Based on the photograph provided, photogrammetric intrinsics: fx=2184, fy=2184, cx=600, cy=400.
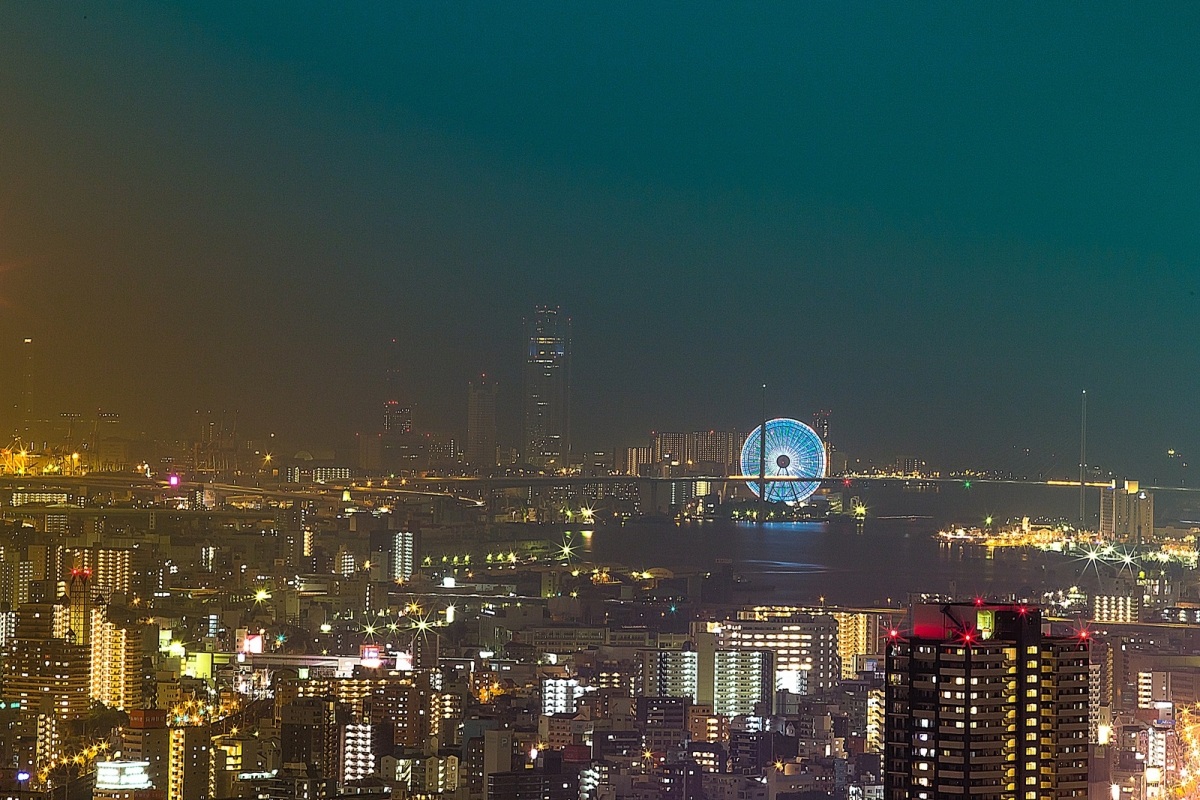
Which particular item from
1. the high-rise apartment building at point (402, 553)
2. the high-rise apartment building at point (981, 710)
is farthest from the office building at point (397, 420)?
the high-rise apartment building at point (981, 710)

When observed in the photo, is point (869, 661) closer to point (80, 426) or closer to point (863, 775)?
point (863, 775)

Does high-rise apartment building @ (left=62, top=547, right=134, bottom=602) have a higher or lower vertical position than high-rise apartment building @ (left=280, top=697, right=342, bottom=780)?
higher

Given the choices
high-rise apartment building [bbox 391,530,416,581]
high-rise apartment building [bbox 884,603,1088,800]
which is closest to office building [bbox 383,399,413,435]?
high-rise apartment building [bbox 391,530,416,581]

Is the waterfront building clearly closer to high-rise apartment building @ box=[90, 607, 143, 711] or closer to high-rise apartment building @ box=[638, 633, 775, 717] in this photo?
high-rise apartment building @ box=[638, 633, 775, 717]

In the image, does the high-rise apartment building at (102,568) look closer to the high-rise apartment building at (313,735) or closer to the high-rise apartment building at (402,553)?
the high-rise apartment building at (402,553)

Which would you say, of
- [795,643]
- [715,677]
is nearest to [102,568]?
[715,677]

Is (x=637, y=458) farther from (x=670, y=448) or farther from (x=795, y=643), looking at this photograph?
(x=795, y=643)
